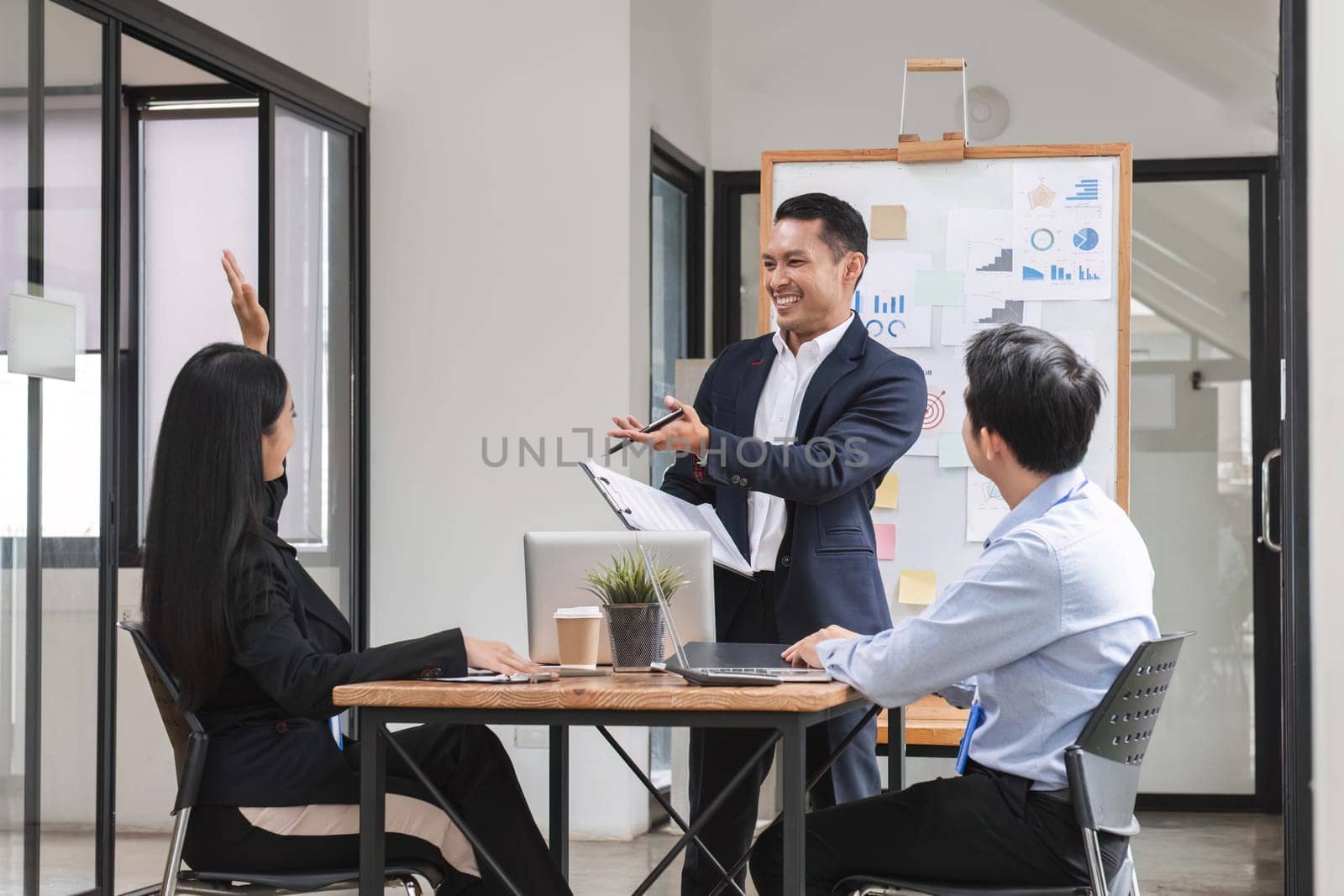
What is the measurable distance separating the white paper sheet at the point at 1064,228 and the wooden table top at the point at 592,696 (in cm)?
228

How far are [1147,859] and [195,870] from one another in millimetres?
3361

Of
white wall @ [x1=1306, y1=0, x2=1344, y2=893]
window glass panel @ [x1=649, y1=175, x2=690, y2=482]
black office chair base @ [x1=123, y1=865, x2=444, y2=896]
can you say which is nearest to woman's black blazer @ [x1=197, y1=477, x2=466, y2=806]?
black office chair base @ [x1=123, y1=865, x2=444, y2=896]

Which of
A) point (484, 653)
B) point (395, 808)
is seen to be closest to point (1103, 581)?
point (484, 653)

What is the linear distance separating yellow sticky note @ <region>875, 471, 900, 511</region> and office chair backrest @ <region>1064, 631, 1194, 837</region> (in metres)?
2.06

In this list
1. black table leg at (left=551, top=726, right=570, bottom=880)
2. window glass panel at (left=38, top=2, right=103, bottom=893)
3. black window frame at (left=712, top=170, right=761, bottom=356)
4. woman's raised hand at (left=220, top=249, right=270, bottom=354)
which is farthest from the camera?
black window frame at (left=712, top=170, right=761, bottom=356)

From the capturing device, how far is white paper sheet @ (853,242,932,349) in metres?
4.26

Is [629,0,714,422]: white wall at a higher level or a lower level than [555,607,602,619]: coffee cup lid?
higher

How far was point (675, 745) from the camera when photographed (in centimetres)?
495

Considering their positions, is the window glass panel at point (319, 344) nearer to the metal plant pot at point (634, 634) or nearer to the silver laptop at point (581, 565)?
the silver laptop at point (581, 565)

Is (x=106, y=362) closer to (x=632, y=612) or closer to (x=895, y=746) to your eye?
(x=632, y=612)

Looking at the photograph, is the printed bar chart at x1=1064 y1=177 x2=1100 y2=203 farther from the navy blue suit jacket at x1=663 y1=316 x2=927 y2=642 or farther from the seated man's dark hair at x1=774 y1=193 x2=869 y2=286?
the navy blue suit jacket at x1=663 y1=316 x2=927 y2=642

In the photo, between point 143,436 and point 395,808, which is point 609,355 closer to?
point 143,436

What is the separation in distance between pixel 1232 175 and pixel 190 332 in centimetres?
384

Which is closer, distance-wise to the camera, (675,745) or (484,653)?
(484,653)
